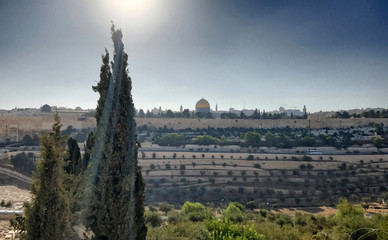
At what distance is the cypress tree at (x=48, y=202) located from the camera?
142 inches

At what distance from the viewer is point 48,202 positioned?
12.0 feet

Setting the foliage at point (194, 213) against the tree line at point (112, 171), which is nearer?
the tree line at point (112, 171)

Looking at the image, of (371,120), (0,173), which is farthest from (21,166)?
(371,120)

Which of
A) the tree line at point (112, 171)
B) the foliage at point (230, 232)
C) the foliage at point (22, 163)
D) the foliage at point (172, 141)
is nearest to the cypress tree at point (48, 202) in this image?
the tree line at point (112, 171)

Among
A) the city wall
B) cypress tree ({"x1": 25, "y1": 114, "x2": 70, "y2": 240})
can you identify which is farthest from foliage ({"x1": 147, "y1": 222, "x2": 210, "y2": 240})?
the city wall

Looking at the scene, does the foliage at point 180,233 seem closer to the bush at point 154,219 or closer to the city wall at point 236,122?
the bush at point 154,219

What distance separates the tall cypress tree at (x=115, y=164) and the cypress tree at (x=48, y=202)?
93 centimetres

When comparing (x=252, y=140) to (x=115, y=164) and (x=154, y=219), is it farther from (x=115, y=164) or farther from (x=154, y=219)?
(x=115, y=164)

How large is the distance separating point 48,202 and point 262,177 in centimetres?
2472

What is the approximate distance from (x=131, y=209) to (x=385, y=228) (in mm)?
5641

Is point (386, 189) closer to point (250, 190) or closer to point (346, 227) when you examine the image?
point (250, 190)

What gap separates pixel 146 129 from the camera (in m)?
43.6

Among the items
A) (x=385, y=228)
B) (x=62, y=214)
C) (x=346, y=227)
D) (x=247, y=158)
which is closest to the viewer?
(x=62, y=214)

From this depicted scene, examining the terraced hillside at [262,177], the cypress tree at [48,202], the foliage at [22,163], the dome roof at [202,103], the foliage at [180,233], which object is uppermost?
the dome roof at [202,103]
